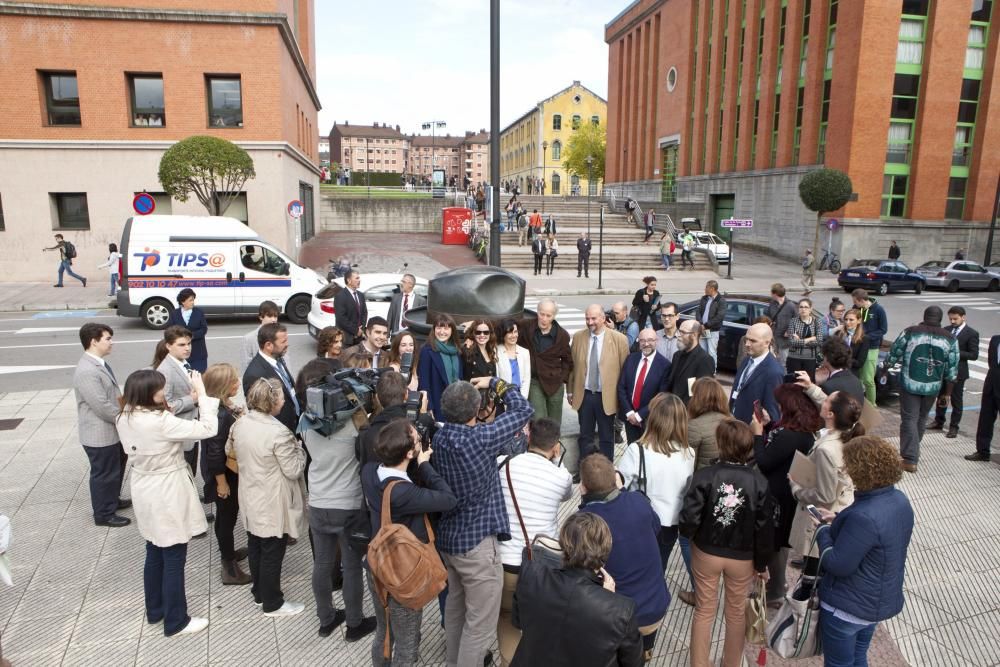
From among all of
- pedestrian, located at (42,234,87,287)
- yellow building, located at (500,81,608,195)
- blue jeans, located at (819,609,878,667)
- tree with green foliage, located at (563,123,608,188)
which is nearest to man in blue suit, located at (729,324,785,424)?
blue jeans, located at (819,609,878,667)

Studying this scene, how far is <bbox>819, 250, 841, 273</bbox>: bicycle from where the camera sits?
1211 inches

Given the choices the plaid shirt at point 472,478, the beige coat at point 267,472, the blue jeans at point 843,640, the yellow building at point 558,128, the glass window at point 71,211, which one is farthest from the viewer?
the yellow building at point 558,128

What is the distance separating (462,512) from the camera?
3543mm

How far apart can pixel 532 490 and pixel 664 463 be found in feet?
2.96

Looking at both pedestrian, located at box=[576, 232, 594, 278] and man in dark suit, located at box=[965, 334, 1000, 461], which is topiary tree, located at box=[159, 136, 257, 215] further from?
man in dark suit, located at box=[965, 334, 1000, 461]

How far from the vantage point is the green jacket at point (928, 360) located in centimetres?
708

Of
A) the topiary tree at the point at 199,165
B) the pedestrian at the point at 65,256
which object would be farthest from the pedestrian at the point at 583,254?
the pedestrian at the point at 65,256

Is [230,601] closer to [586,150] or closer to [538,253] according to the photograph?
[538,253]

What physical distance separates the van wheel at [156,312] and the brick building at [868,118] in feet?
93.8

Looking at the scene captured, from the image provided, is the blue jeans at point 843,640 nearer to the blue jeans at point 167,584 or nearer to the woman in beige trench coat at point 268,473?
the woman in beige trench coat at point 268,473

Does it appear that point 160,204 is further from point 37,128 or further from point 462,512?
point 462,512

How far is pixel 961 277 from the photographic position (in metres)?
26.1

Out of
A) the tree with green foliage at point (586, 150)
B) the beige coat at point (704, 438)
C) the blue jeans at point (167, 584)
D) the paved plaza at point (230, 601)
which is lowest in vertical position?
the paved plaza at point (230, 601)

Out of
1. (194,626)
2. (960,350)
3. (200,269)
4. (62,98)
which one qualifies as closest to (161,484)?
(194,626)
